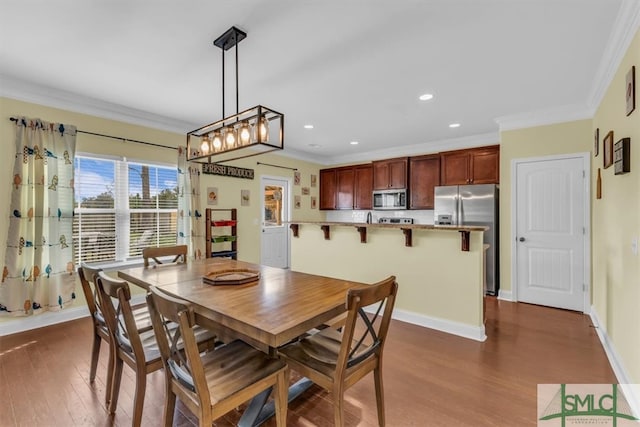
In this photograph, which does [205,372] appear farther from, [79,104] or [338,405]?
[79,104]

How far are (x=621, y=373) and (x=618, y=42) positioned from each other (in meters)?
2.41

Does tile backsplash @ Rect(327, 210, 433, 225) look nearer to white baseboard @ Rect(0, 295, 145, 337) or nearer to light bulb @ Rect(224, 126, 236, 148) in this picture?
light bulb @ Rect(224, 126, 236, 148)

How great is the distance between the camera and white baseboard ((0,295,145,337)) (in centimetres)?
298

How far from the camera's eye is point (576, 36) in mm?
2170

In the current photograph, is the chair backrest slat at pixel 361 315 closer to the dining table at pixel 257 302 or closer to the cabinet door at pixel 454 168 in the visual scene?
the dining table at pixel 257 302

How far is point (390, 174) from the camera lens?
18.8ft

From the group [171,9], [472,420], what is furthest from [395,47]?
[472,420]

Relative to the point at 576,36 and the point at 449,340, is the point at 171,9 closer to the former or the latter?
the point at 576,36

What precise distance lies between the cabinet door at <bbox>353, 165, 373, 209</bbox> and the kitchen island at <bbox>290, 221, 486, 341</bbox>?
2277 millimetres

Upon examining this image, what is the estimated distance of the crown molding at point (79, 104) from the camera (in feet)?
9.62

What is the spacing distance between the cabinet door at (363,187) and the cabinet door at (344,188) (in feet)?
0.35

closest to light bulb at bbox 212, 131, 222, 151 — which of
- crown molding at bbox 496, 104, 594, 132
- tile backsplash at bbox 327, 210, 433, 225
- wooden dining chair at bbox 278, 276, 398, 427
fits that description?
wooden dining chair at bbox 278, 276, 398, 427

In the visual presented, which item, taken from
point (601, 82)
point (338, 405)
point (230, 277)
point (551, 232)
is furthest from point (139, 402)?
point (551, 232)

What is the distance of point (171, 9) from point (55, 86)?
2096mm
